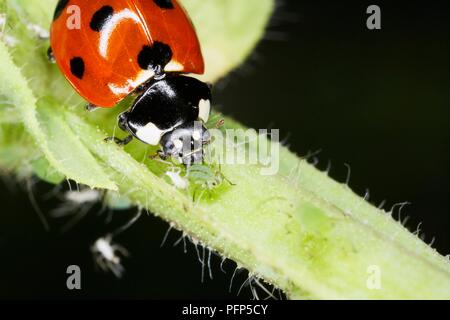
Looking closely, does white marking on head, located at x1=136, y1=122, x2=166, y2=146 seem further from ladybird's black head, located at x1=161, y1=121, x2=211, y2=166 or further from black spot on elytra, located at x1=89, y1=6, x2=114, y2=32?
black spot on elytra, located at x1=89, y1=6, x2=114, y2=32

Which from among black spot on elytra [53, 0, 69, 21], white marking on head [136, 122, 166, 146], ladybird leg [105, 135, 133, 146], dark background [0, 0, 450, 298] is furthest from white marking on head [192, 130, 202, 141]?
dark background [0, 0, 450, 298]

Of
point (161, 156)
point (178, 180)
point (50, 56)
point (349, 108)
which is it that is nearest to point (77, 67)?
point (50, 56)

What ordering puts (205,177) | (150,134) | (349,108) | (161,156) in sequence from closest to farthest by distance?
(205,177), (161,156), (150,134), (349,108)

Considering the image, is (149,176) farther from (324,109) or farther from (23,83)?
(324,109)

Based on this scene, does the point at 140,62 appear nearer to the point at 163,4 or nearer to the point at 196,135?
the point at 163,4

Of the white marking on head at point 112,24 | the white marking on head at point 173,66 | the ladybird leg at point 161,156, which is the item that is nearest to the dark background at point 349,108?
the white marking on head at point 173,66

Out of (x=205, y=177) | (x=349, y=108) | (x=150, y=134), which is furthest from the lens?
(x=349, y=108)
